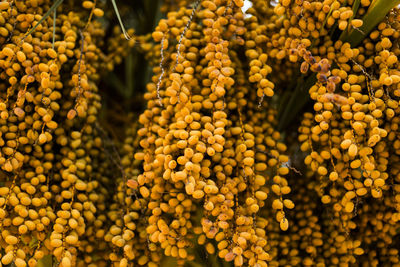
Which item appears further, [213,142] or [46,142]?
[46,142]

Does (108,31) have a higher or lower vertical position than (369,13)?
lower

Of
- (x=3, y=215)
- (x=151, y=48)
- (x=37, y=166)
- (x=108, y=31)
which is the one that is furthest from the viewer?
(x=108, y=31)

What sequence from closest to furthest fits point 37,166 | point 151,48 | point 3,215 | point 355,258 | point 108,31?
point 3,215
point 37,166
point 355,258
point 151,48
point 108,31

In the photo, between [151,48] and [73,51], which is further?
[151,48]

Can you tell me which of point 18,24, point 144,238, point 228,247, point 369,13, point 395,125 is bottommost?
point 144,238

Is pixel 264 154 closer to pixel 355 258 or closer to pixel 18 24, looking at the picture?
pixel 355 258

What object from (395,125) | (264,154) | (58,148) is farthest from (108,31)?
(395,125)

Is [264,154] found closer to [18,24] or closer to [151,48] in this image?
[151,48]

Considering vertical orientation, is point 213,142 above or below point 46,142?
above
